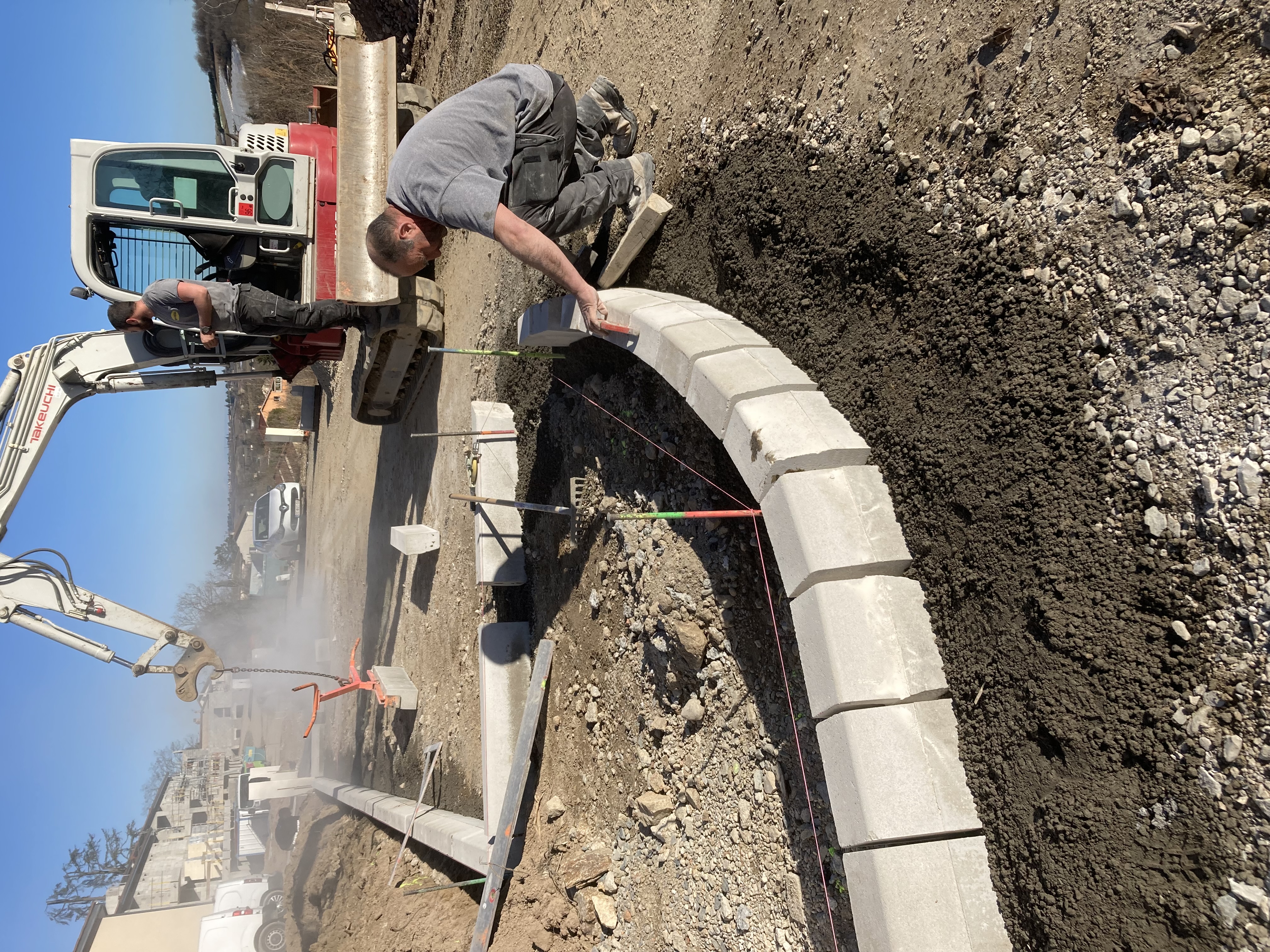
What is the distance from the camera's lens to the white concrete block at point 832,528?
2.64 meters

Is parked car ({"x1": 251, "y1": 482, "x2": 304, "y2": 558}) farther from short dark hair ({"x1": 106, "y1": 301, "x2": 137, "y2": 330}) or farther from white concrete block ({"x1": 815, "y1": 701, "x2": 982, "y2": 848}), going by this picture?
white concrete block ({"x1": 815, "y1": 701, "x2": 982, "y2": 848})

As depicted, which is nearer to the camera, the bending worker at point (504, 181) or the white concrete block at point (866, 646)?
the white concrete block at point (866, 646)

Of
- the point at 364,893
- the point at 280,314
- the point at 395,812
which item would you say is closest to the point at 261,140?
the point at 280,314

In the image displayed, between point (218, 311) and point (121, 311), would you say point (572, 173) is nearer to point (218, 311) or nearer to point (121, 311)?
point (218, 311)

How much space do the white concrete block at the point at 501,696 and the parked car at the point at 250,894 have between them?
11288mm

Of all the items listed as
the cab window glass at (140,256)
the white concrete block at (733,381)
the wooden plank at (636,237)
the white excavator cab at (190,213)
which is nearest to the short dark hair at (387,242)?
the wooden plank at (636,237)

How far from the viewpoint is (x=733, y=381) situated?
305 centimetres

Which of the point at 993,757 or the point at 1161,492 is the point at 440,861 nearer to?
the point at 993,757

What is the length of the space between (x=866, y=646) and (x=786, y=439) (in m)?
0.80

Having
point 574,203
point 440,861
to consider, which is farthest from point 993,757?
point 440,861

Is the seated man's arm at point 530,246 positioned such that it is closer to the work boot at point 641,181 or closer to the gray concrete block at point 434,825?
the work boot at point 641,181

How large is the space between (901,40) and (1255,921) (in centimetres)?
295

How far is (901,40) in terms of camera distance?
284 cm

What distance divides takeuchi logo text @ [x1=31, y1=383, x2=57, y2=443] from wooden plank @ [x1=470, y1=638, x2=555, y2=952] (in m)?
4.59
